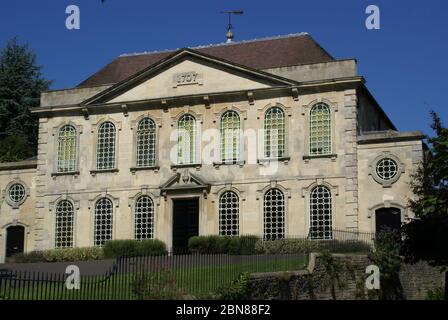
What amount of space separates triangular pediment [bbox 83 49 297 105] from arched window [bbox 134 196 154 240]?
494 centimetres

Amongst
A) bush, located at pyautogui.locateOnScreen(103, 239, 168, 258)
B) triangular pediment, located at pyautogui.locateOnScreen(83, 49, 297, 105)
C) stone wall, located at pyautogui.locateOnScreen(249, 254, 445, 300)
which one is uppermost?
triangular pediment, located at pyautogui.locateOnScreen(83, 49, 297, 105)

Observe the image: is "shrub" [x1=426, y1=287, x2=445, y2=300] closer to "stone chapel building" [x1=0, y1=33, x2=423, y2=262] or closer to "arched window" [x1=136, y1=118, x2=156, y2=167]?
"stone chapel building" [x1=0, y1=33, x2=423, y2=262]

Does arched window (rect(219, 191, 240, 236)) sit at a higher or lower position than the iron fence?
higher

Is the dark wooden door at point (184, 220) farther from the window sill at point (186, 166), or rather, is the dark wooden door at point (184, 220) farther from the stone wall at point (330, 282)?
the stone wall at point (330, 282)

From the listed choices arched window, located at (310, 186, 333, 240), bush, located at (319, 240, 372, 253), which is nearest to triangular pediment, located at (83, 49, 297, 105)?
arched window, located at (310, 186, 333, 240)

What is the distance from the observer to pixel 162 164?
37.7 m

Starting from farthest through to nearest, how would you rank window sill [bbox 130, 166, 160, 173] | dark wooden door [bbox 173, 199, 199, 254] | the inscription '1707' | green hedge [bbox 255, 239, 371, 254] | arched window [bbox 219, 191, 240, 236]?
the inscription '1707'
window sill [bbox 130, 166, 160, 173]
dark wooden door [bbox 173, 199, 199, 254]
arched window [bbox 219, 191, 240, 236]
green hedge [bbox 255, 239, 371, 254]

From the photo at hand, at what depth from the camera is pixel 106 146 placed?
127 ft

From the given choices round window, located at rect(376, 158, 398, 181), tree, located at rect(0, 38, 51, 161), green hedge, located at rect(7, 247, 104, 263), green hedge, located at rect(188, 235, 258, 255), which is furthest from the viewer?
tree, located at rect(0, 38, 51, 161)

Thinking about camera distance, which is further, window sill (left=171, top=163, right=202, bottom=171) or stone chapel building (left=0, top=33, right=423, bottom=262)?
window sill (left=171, top=163, right=202, bottom=171)

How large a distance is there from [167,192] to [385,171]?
983 centimetres

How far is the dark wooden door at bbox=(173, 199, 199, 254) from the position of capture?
3678cm

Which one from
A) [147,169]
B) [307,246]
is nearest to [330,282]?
[307,246]
